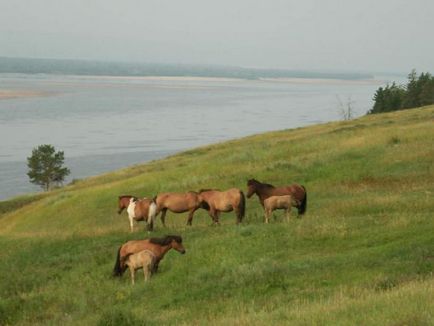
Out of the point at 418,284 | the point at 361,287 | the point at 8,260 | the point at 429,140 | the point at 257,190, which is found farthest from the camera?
the point at 429,140

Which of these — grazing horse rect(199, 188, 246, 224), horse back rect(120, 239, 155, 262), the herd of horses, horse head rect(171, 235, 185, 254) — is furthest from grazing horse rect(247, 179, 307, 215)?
horse back rect(120, 239, 155, 262)

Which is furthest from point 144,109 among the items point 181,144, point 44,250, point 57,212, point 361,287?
point 361,287

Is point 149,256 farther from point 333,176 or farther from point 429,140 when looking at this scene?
point 429,140

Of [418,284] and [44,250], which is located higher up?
[418,284]

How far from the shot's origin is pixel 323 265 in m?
13.2

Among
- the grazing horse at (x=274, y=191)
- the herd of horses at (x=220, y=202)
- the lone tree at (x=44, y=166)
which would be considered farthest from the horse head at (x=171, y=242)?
the lone tree at (x=44, y=166)

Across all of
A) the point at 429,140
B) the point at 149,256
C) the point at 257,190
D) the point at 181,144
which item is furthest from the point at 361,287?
the point at 181,144

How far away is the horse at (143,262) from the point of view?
14805mm

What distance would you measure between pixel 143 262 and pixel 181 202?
19.7 ft

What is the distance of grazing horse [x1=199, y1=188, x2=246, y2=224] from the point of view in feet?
64.0

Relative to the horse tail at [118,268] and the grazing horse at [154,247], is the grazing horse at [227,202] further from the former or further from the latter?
the horse tail at [118,268]

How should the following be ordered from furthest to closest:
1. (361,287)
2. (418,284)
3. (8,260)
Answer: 1. (8,260)
2. (361,287)
3. (418,284)

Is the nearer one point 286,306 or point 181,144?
point 286,306

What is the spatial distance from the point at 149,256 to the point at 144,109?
510 ft
